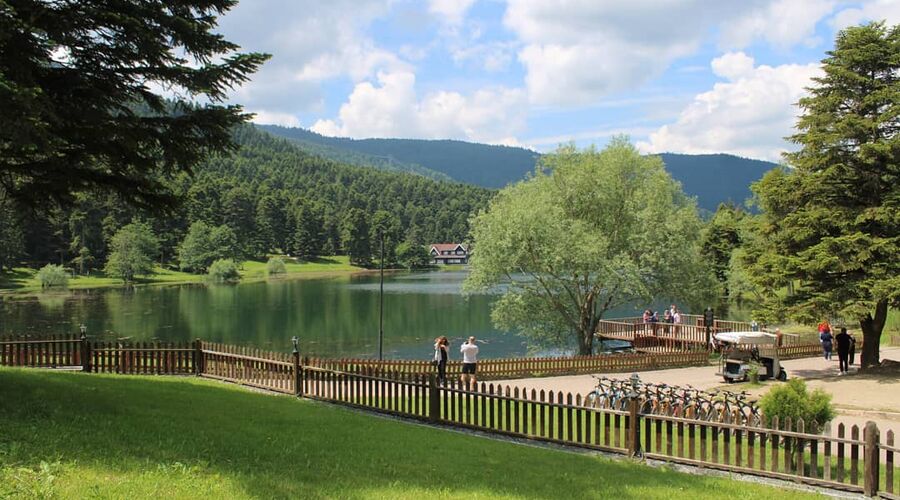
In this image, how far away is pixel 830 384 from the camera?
20.8 metres

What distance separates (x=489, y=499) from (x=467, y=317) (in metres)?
51.2

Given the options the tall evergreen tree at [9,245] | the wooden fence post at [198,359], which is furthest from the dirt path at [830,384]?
the tall evergreen tree at [9,245]

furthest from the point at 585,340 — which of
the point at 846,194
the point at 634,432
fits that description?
the point at 634,432

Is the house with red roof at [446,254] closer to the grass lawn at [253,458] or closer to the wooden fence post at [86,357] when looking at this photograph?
the wooden fence post at [86,357]

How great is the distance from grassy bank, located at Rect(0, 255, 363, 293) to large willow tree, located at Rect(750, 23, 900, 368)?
8777 centimetres

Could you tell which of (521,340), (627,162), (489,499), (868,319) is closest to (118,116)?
(489,499)

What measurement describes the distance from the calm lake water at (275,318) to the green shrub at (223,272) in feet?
58.2

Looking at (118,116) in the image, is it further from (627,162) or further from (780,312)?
(627,162)

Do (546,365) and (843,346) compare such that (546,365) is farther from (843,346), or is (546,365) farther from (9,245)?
(9,245)

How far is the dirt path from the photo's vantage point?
16.4 meters

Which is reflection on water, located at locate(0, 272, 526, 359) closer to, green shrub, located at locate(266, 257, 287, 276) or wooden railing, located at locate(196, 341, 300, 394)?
wooden railing, located at locate(196, 341, 300, 394)

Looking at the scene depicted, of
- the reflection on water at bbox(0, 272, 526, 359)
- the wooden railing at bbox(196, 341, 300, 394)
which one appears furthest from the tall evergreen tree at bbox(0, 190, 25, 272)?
the wooden railing at bbox(196, 341, 300, 394)

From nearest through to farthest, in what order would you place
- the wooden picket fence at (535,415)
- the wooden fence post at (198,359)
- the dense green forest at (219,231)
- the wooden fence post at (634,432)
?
the wooden picket fence at (535,415)
the wooden fence post at (634,432)
the wooden fence post at (198,359)
the dense green forest at (219,231)

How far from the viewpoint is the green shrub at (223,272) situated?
105312 mm
